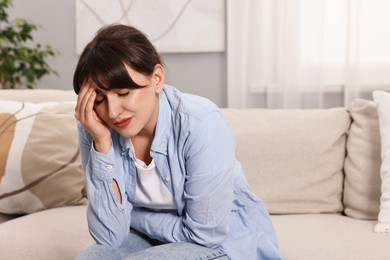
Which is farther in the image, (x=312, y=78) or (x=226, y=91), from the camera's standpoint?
(x=226, y=91)

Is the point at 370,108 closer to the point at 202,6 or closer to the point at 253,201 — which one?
the point at 253,201

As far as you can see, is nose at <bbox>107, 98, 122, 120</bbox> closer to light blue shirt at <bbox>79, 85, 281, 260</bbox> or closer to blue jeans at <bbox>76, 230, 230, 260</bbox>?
light blue shirt at <bbox>79, 85, 281, 260</bbox>

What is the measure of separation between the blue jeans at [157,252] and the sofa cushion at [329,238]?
1.23 feet

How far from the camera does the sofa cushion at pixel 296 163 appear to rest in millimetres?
2184

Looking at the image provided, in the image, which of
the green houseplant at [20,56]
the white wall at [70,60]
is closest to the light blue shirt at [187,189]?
the white wall at [70,60]

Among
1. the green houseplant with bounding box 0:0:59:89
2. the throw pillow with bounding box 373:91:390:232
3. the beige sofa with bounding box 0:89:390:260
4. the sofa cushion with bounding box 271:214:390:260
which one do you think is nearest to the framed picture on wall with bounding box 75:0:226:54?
the green houseplant with bounding box 0:0:59:89

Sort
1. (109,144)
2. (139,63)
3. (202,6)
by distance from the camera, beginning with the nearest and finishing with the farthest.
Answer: (139,63), (109,144), (202,6)

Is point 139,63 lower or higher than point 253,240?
higher

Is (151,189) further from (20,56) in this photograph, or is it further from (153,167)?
(20,56)

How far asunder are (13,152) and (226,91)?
125 cm

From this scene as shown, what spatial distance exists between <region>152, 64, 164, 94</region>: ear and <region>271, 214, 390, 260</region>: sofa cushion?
0.62 m

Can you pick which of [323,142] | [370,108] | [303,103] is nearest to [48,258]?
[323,142]

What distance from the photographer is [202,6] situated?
10.3ft

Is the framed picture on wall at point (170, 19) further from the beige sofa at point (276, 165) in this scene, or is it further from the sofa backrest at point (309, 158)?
the sofa backrest at point (309, 158)
